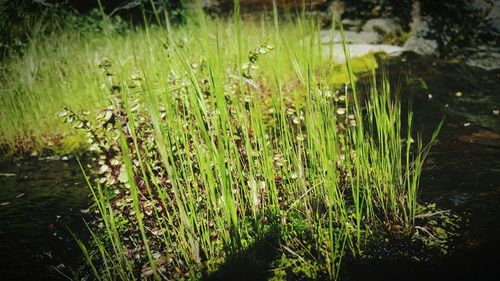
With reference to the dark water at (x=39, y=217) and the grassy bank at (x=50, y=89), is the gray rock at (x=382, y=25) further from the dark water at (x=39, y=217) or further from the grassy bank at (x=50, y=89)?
the dark water at (x=39, y=217)

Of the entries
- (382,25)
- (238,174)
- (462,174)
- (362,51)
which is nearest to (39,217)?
(238,174)

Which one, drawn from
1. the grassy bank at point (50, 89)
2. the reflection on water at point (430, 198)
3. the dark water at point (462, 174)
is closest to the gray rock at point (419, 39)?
the grassy bank at point (50, 89)

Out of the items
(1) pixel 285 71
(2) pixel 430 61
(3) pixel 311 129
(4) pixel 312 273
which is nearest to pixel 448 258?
(4) pixel 312 273

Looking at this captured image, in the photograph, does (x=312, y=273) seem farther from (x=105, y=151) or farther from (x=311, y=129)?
(x=105, y=151)

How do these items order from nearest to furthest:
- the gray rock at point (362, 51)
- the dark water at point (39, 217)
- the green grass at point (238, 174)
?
the green grass at point (238, 174) < the dark water at point (39, 217) < the gray rock at point (362, 51)

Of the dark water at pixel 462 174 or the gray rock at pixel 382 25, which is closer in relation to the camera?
the dark water at pixel 462 174

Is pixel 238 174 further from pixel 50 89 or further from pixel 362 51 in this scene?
pixel 362 51

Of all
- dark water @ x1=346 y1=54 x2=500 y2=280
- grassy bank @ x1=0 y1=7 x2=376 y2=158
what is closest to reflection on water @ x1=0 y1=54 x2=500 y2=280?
dark water @ x1=346 y1=54 x2=500 y2=280

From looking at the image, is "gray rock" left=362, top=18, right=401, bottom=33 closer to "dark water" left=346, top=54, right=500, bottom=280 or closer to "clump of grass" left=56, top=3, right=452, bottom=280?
"dark water" left=346, top=54, right=500, bottom=280
